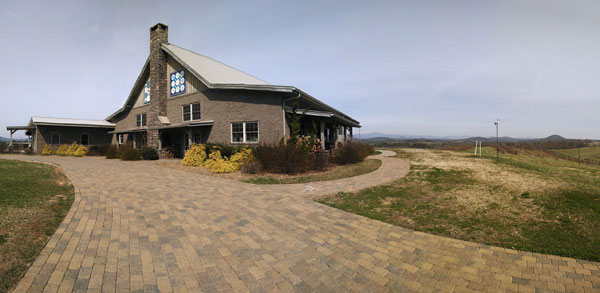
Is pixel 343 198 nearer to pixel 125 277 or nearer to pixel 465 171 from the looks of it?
pixel 125 277

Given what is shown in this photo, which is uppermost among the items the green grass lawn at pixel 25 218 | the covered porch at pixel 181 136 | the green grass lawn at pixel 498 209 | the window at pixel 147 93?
the window at pixel 147 93

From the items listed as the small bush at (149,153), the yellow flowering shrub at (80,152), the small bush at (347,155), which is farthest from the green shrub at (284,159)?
the yellow flowering shrub at (80,152)

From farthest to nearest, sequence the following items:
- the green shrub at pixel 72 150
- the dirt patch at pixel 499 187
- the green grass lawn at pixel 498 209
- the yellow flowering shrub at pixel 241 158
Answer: the green shrub at pixel 72 150 < the yellow flowering shrub at pixel 241 158 < the dirt patch at pixel 499 187 < the green grass lawn at pixel 498 209

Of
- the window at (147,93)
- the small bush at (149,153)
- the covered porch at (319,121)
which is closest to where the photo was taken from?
the covered porch at (319,121)

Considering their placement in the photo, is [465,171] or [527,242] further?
[465,171]

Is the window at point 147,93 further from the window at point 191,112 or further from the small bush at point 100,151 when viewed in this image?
the small bush at point 100,151

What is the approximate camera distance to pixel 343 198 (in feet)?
20.8

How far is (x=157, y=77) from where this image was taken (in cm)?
1883

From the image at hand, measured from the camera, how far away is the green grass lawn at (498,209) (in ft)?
12.7

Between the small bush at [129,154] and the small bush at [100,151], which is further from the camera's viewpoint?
the small bush at [100,151]

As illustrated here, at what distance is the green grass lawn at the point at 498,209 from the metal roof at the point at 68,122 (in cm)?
2946

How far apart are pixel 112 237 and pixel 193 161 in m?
10.4

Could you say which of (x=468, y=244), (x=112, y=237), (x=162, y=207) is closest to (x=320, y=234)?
(x=468, y=244)

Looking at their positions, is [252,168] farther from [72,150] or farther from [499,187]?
[72,150]
